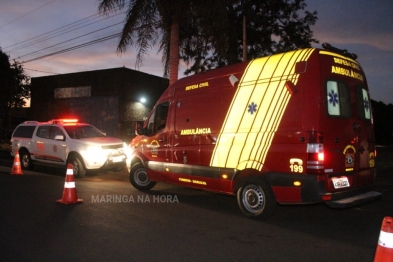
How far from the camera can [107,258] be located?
15.5 ft

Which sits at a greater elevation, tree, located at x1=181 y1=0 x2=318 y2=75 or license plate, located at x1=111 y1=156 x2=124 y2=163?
tree, located at x1=181 y1=0 x2=318 y2=75

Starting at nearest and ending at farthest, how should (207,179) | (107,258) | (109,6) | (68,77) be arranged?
(107,258) → (207,179) → (109,6) → (68,77)

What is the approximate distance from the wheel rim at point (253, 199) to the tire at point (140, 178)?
3.45 metres

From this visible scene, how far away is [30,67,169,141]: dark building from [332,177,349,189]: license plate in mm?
20222

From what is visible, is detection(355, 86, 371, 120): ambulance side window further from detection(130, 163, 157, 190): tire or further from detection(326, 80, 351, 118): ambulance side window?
detection(130, 163, 157, 190): tire

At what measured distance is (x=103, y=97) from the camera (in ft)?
87.1

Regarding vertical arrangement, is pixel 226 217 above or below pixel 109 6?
below

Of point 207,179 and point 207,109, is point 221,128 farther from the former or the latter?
point 207,179

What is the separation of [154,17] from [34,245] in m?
10.9

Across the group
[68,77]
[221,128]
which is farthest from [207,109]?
[68,77]

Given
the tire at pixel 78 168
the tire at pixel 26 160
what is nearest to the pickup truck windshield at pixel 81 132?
the tire at pixel 78 168

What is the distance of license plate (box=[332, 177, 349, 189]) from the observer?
596 centimetres

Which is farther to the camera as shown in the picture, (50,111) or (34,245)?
(50,111)

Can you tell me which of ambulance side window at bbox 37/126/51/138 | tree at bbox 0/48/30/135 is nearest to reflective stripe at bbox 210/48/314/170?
ambulance side window at bbox 37/126/51/138
